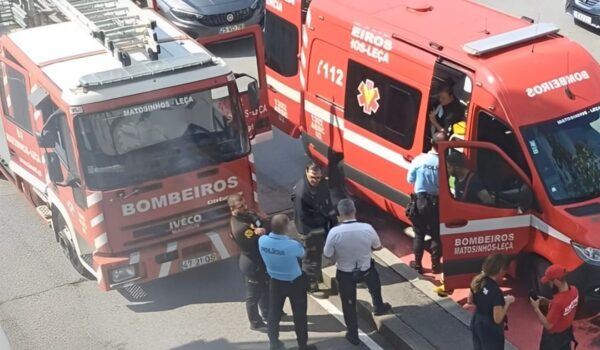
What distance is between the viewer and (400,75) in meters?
10.4

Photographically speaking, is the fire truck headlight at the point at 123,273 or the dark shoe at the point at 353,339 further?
the fire truck headlight at the point at 123,273

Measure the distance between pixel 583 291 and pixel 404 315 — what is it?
5.76ft

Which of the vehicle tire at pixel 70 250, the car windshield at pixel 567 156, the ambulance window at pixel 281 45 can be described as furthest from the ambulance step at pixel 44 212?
the car windshield at pixel 567 156

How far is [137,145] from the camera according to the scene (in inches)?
373

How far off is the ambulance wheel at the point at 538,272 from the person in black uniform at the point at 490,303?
47.7 inches

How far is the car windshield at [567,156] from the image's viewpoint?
9.14 meters

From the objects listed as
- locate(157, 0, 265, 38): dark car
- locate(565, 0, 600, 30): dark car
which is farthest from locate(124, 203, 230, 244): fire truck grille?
locate(565, 0, 600, 30): dark car

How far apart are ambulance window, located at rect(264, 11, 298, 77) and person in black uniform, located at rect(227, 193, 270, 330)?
353 centimetres

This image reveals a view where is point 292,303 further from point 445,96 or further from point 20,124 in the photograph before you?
point 20,124

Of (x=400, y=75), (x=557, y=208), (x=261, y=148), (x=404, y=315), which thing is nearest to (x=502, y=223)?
(x=557, y=208)

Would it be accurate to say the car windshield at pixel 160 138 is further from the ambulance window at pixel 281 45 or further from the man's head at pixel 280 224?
the ambulance window at pixel 281 45

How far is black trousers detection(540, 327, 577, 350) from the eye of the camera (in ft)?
26.5

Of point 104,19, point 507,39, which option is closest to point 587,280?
point 507,39

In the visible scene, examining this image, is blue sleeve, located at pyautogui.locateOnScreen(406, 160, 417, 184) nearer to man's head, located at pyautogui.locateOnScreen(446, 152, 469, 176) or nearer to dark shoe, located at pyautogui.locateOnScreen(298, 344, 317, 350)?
man's head, located at pyautogui.locateOnScreen(446, 152, 469, 176)
